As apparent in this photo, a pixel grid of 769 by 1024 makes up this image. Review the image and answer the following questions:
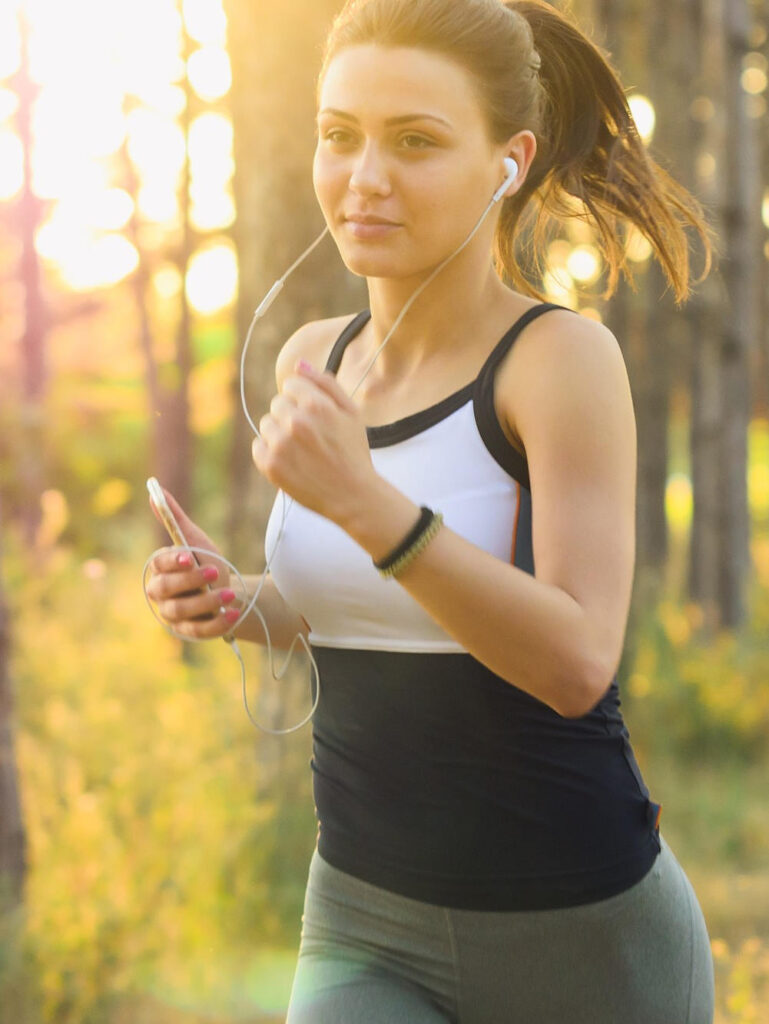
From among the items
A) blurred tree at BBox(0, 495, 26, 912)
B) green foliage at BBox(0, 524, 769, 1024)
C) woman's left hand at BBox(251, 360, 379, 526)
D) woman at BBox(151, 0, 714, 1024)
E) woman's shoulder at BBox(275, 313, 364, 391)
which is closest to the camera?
woman's left hand at BBox(251, 360, 379, 526)

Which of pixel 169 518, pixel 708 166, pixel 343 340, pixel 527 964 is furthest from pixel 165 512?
pixel 708 166

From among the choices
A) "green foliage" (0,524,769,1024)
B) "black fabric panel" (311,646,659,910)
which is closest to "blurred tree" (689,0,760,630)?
"green foliage" (0,524,769,1024)

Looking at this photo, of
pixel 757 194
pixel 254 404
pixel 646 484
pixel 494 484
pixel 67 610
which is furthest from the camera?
pixel 757 194

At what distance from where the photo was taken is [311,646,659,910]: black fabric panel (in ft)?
5.74

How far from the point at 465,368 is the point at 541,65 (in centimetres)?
57

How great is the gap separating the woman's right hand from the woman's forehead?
2.05 feet

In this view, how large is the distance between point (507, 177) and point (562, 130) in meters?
0.26

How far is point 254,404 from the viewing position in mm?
4793

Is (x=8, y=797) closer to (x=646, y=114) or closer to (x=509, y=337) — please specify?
(x=509, y=337)

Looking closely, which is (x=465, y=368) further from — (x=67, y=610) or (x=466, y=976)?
(x=67, y=610)

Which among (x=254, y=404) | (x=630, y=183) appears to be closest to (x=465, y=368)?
(x=630, y=183)

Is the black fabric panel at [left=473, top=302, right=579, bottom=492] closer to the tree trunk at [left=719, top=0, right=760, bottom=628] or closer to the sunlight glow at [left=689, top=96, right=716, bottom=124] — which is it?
the tree trunk at [left=719, top=0, right=760, bottom=628]

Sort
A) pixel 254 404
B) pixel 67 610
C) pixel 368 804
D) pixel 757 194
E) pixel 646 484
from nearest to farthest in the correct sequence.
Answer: pixel 368 804 → pixel 254 404 → pixel 67 610 → pixel 646 484 → pixel 757 194

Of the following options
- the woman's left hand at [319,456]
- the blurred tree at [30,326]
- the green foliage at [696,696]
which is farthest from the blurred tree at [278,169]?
the blurred tree at [30,326]
